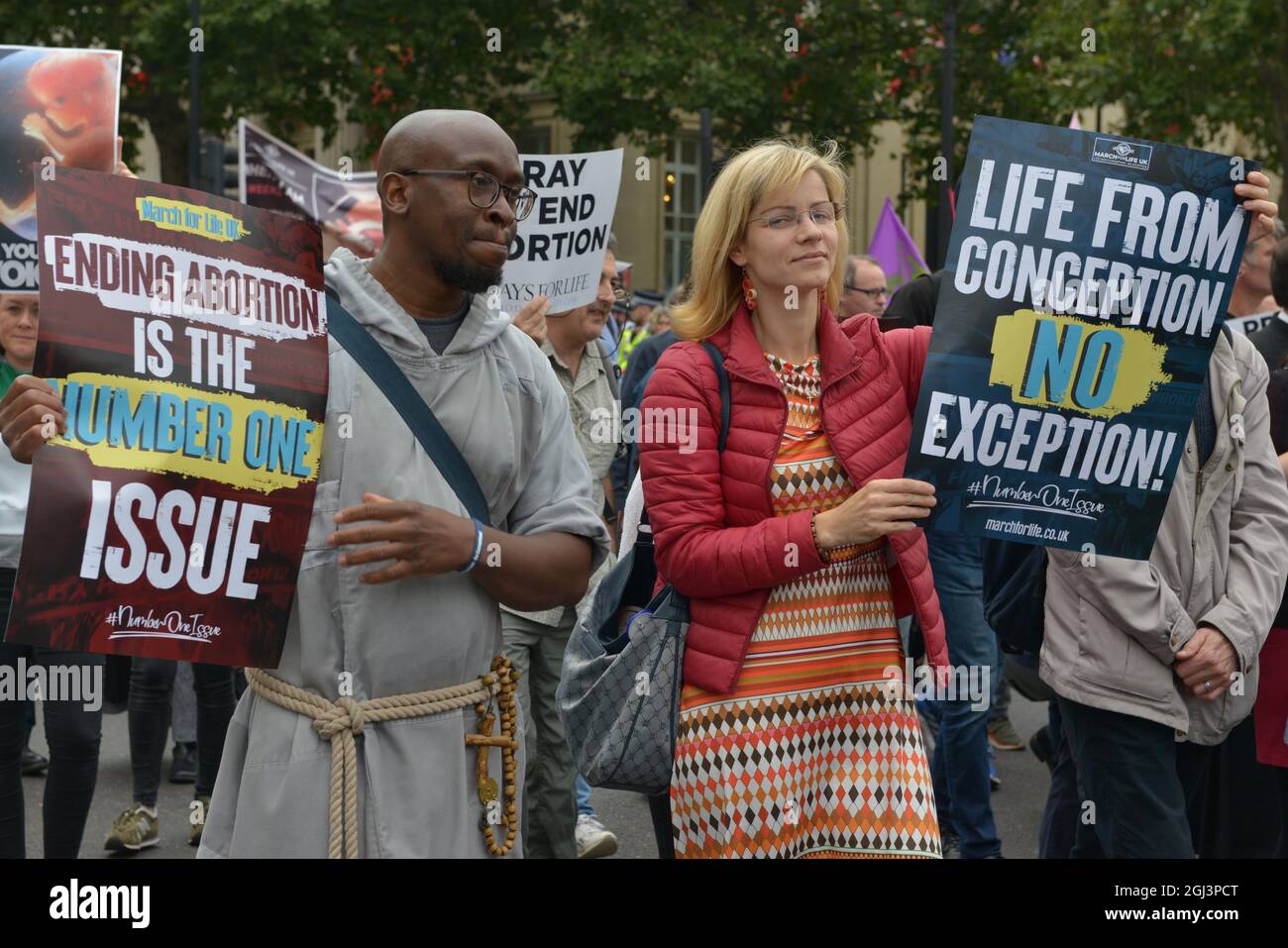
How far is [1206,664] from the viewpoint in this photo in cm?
360

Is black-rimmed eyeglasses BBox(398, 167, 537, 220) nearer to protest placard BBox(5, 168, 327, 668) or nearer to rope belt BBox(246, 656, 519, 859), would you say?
protest placard BBox(5, 168, 327, 668)

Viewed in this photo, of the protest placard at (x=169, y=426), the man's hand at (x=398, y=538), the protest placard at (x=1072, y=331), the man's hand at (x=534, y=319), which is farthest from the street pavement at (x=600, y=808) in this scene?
the man's hand at (x=398, y=538)

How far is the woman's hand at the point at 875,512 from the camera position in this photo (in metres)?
3.09

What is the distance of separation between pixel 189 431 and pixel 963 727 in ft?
11.4

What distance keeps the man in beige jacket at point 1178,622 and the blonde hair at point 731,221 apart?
92 centimetres

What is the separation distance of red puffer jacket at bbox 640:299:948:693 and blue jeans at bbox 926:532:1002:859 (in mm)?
2052

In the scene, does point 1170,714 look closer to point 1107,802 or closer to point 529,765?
point 1107,802

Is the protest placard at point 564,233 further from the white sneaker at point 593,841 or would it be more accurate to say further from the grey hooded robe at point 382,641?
the grey hooded robe at point 382,641

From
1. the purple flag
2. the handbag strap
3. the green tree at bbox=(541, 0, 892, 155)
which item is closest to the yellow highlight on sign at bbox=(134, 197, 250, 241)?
the handbag strap

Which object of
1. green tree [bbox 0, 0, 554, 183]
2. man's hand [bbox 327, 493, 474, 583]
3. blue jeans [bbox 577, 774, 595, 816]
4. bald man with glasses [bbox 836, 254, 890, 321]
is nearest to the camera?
man's hand [bbox 327, 493, 474, 583]

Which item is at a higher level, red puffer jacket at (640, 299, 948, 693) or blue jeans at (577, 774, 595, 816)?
red puffer jacket at (640, 299, 948, 693)

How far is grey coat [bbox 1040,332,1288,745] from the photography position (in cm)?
361

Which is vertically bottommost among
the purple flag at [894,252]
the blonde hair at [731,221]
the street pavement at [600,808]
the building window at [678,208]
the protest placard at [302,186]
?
the building window at [678,208]

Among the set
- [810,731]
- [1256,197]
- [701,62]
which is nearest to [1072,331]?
[1256,197]
